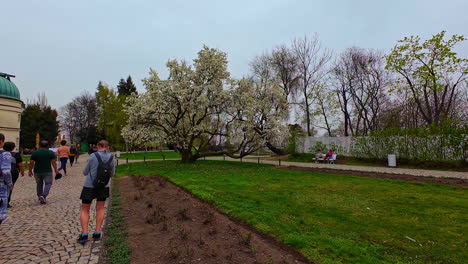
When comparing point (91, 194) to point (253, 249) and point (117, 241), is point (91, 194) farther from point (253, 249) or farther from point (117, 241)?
point (253, 249)

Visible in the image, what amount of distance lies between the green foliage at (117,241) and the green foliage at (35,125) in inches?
2044

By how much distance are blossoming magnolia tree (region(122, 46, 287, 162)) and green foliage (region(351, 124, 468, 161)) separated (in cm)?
853

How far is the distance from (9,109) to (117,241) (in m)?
45.4

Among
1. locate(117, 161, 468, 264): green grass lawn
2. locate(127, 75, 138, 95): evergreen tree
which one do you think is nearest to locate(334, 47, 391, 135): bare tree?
locate(117, 161, 468, 264): green grass lawn

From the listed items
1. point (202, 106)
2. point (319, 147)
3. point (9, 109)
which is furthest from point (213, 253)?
point (9, 109)

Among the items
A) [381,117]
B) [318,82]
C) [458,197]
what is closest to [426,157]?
[458,197]

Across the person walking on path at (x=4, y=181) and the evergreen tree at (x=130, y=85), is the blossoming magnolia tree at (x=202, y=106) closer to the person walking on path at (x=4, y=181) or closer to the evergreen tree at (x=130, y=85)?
the person walking on path at (x=4, y=181)

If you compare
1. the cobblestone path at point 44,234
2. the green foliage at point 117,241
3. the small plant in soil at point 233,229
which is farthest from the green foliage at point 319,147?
the small plant in soil at point 233,229

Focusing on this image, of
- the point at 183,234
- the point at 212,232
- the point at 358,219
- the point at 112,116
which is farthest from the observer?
the point at 112,116

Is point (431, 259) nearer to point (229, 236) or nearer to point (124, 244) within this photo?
point (229, 236)

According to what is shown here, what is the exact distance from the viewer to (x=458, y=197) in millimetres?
8305

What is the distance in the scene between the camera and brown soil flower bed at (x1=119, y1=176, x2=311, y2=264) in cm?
380

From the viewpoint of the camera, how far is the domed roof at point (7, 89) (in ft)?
122

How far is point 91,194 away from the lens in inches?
178
